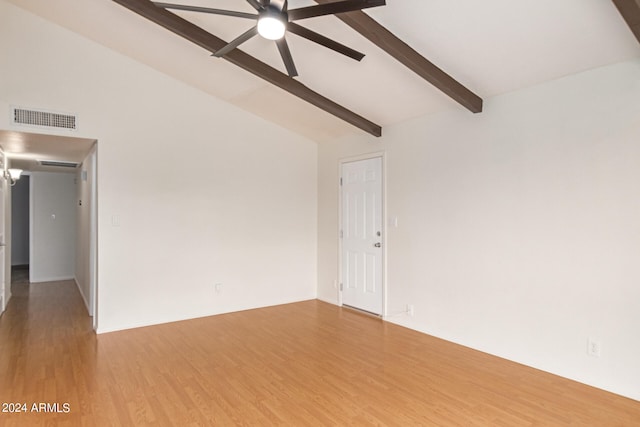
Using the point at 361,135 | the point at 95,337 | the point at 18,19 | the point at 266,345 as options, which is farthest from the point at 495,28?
the point at 95,337

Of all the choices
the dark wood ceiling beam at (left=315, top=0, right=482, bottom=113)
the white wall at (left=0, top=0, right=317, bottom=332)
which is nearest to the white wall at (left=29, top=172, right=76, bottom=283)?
the white wall at (left=0, top=0, right=317, bottom=332)

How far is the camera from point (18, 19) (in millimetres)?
3818

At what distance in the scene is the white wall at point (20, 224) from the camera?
9125 mm

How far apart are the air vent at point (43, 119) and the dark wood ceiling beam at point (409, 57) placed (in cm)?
315

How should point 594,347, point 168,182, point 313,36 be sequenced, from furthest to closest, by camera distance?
point 168,182 → point 594,347 → point 313,36

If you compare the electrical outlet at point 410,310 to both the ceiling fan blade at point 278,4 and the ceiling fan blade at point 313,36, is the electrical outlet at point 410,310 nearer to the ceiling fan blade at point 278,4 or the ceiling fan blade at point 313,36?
the ceiling fan blade at point 313,36

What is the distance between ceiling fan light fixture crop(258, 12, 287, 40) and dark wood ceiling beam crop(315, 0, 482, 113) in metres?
0.61

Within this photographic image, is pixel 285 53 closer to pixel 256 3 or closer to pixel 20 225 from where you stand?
pixel 256 3

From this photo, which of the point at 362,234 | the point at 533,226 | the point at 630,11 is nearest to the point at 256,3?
the point at 630,11

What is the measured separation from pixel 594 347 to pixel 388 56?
300 centimetres

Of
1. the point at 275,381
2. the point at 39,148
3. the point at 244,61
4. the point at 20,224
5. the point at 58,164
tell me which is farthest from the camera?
the point at 20,224

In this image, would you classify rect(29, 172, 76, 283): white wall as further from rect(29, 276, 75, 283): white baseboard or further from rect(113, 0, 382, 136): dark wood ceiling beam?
rect(113, 0, 382, 136): dark wood ceiling beam

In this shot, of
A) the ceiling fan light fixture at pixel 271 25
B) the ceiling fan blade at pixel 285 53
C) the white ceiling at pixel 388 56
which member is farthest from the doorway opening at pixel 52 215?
the ceiling fan light fixture at pixel 271 25

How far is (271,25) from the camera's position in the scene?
223 cm
